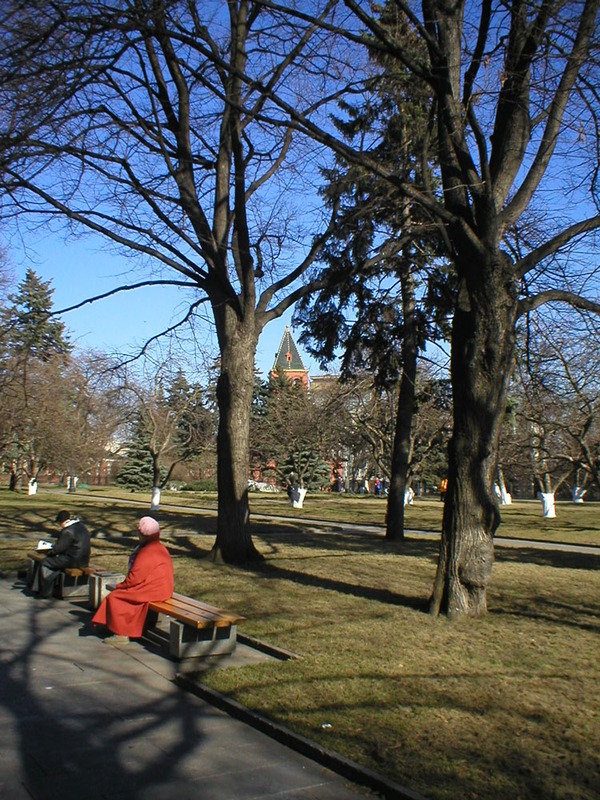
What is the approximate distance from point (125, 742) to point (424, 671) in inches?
109

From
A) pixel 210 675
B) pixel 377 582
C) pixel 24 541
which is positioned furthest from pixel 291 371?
pixel 210 675

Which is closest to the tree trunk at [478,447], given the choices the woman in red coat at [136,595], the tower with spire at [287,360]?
the woman in red coat at [136,595]

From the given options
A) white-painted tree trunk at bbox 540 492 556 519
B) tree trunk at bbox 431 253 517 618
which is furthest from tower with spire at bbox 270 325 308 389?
tree trunk at bbox 431 253 517 618

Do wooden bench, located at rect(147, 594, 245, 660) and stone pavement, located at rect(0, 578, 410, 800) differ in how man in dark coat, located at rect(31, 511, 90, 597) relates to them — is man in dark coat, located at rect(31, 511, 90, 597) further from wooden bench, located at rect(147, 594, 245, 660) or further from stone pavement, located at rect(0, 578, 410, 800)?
wooden bench, located at rect(147, 594, 245, 660)

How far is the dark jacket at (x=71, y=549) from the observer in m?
10.7

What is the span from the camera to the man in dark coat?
422 inches

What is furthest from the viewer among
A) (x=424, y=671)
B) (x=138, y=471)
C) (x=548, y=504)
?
(x=138, y=471)

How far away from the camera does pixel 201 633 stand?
26.0ft

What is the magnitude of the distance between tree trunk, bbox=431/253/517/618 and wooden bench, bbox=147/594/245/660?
8.89 feet

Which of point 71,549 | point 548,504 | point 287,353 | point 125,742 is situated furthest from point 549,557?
point 287,353

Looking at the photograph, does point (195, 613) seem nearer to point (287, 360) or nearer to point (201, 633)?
point (201, 633)

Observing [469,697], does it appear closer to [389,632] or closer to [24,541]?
[389,632]

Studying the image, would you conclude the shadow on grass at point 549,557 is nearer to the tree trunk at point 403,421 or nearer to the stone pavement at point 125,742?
the tree trunk at point 403,421

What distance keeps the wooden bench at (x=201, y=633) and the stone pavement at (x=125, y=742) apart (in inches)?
10.2
